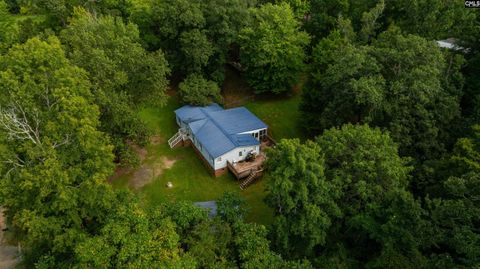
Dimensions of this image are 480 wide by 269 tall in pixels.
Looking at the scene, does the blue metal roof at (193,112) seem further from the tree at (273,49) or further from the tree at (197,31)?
the tree at (273,49)

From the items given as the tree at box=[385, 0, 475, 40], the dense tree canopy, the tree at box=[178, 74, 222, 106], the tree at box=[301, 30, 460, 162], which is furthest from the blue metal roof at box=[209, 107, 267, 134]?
the tree at box=[385, 0, 475, 40]

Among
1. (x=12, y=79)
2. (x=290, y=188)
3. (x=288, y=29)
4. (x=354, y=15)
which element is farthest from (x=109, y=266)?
(x=354, y=15)

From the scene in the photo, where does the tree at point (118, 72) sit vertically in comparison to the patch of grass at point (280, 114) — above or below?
above

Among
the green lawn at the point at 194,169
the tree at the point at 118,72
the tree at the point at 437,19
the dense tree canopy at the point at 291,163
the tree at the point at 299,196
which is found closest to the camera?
the dense tree canopy at the point at 291,163

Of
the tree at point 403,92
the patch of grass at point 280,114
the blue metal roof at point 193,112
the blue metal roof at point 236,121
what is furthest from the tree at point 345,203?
the blue metal roof at point 193,112

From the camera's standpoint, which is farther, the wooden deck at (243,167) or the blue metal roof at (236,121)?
the blue metal roof at (236,121)

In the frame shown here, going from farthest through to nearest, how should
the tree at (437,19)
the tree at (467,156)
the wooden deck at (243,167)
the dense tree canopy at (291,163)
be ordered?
the wooden deck at (243,167) < the tree at (437,19) < the tree at (467,156) < the dense tree canopy at (291,163)

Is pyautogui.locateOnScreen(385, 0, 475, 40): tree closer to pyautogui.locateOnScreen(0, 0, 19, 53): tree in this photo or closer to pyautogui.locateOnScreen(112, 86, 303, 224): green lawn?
pyautogui.locateOnScreen(112, 86, 303, 224): green lawn

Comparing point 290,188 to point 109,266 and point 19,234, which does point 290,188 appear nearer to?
point 109,266

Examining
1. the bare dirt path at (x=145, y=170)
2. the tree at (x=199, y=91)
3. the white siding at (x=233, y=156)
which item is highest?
the tree at (x=199, y=91)
